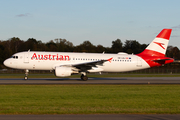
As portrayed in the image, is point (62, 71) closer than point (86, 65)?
Yes

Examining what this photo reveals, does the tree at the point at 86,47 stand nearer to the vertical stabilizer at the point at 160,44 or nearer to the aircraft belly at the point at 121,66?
the vertical stabilizer at the point at 160,44

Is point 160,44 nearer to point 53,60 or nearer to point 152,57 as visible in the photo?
point 152,57

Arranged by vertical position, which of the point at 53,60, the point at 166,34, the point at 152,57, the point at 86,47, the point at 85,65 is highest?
the point at 86,47

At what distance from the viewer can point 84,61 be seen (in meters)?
33.5

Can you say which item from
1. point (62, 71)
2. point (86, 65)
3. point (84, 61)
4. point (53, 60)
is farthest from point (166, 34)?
point (53, 60)

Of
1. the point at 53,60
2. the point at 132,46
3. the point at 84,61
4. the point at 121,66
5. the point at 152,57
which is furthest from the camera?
the point at 132,46

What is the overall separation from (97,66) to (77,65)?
11.4 ft

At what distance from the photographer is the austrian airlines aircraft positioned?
32.0m

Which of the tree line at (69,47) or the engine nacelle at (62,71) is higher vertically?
the tree line at (69,47)

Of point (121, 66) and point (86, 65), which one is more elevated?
point (86, 65)

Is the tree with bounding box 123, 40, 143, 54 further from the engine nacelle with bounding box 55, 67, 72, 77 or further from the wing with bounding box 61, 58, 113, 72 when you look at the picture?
the engine nacelle with bounding box 55, 67, 72, 77

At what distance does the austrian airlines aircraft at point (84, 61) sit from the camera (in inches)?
1259

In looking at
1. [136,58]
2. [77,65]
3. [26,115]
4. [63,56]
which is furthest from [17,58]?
[26,115]

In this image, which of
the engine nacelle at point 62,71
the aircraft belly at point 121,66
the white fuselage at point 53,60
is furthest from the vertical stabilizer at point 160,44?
the engine nacelle at point 62,71
